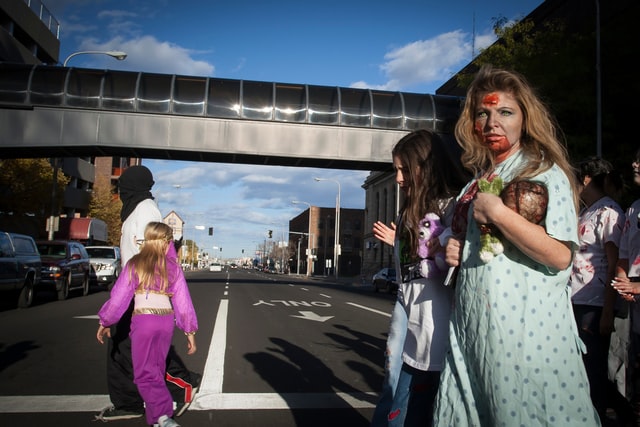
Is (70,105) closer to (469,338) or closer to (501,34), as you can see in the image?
(501,34)

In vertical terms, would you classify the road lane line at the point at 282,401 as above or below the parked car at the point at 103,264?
below

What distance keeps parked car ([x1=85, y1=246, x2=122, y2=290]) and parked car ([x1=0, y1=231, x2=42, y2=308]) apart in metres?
7.71

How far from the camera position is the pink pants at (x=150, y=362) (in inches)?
157

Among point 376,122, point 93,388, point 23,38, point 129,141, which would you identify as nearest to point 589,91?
point 376,122

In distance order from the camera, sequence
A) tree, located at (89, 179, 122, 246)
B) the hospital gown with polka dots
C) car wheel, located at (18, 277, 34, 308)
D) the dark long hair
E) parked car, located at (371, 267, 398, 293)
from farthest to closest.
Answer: tree, located at (89, 179, 122, 246) < parked car, located at (371, 267, 398, 293) < car wheel, located at (18, 277, 34, 308) < the dark long hair < the hospital gown with polka dots

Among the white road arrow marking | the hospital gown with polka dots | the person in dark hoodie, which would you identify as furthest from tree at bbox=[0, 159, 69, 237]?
the hospital gown with polka dots

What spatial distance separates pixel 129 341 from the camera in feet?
14.5

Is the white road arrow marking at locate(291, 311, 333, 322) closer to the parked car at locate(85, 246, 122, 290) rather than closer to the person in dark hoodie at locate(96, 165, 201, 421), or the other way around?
the person in dark hoodie at locate(96, 165, 201, 421)

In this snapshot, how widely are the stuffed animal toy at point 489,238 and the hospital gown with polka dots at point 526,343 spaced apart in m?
0.03

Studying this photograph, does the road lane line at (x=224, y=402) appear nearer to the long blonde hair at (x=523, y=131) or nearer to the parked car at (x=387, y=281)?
the long blonde hair at (x=523, y=131)

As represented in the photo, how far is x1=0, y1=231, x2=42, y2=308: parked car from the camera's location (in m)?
12.7

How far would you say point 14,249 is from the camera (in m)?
13.4

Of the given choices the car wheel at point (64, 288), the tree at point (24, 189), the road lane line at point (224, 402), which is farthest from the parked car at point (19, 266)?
the tree at point (24, 189)

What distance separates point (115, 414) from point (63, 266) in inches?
551
